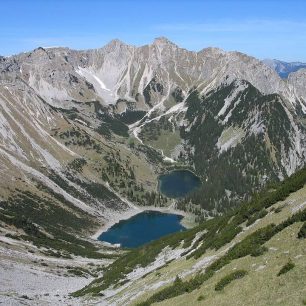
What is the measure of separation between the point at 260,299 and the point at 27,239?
13203cm

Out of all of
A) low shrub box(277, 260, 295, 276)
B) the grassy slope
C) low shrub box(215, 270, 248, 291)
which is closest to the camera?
the grassy slope

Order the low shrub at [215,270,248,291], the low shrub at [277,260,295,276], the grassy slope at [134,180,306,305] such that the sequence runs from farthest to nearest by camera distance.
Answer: the low shrub at [215,270,248,291] < the low shrub at [277,260,295,276] < the grassy slope at [134,180,306,305]

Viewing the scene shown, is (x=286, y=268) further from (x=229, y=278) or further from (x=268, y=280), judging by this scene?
(x=229, y=278)

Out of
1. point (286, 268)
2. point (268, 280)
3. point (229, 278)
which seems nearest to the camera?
point (286, 268)

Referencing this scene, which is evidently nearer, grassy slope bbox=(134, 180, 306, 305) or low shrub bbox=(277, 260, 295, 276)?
grassy slope bbox=(134, 180, 306, 305)

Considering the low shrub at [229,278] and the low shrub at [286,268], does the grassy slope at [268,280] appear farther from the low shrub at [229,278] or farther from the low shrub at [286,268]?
the low shrub at [229,278]

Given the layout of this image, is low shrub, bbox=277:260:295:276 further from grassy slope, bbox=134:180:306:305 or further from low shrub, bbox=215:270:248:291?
low shrub, bbox=215:270:248:291

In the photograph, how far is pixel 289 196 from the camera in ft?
176

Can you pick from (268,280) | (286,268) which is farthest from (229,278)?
(286,268)

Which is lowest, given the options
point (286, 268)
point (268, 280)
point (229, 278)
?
point (229, 278)

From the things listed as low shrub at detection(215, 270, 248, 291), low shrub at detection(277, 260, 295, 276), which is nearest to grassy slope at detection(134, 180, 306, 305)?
low shrub at detection(277, 260, 295, 276)

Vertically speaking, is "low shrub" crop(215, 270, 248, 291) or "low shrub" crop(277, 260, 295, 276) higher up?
"low shrub" crop(277, 260, 295, 276)

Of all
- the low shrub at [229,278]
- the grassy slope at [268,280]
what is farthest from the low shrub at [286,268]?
the low shrub at [229,278]

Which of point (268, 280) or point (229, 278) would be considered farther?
point (229, 278)
